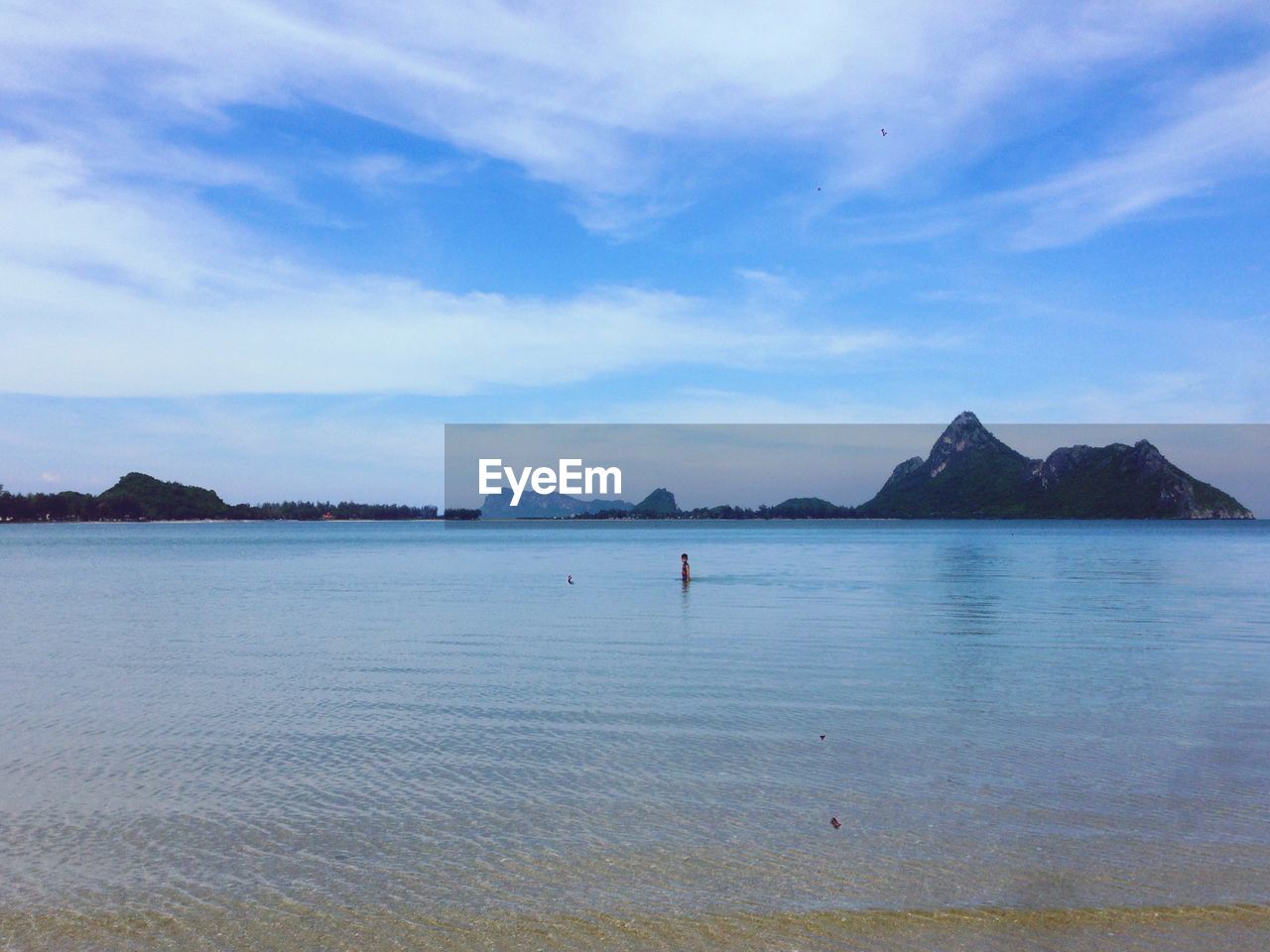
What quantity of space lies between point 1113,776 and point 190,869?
12.2m

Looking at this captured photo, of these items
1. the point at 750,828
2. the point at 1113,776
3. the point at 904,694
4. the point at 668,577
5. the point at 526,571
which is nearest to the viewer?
the point at 750,828

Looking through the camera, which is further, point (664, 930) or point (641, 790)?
point (641, 790)

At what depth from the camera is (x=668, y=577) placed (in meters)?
60.6

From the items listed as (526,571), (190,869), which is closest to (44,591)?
(526,571)

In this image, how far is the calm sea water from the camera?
29.0ft

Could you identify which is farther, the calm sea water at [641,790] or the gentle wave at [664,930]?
the calm sea water at [641,790]

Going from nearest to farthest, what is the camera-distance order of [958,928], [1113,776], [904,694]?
[958,928], [1113,776], [904,694]

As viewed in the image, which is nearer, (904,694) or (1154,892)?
(1154,892)

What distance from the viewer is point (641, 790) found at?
12656 mm

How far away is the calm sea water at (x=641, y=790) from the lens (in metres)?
8.84

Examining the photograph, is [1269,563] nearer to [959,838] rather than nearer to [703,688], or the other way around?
[703,688]

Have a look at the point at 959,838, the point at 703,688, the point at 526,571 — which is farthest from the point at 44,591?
the point at 959,838

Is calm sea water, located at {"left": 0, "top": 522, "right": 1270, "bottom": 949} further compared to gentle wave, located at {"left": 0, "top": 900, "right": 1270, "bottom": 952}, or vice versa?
calm sea water, located at {"left": 0, "top": 522, "right": 1270, "bottom": 949}

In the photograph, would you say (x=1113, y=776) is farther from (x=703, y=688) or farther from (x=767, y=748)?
(x=703, y=688)
